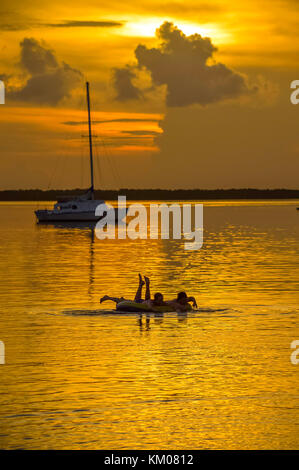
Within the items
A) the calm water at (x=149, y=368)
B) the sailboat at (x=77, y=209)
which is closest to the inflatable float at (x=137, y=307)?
the calm water at (x=149, y=368)

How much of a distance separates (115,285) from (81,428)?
27909mm

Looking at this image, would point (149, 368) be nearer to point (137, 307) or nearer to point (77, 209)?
point (137, 307)

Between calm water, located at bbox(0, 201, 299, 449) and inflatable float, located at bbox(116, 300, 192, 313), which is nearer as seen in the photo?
calm water, located at bbox(0, 201, 299, 449)

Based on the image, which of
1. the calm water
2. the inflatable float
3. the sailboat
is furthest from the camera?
the sailboat

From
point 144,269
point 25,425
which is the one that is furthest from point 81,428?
point 144,269

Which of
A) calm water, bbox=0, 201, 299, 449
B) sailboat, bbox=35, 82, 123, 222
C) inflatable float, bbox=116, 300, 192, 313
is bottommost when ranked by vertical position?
calm water, bbox=0, 201, 299, 449

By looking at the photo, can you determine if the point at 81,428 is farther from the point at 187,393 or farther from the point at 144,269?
the point at 144,269

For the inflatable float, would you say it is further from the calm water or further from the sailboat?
the sailboat

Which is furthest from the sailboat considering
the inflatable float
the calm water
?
the inflatable float

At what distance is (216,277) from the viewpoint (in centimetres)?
5025

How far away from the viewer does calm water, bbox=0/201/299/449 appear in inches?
706

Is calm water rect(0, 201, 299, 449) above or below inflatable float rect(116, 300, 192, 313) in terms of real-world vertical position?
below

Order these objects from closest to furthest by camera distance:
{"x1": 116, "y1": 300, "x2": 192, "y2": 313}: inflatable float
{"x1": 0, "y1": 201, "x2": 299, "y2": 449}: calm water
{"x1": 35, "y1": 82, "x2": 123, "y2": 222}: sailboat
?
{"x1": 0, "y1": 201, "x2": 299, "y2": 449}: calm water < {"x1": 116, "y1": 300, "x2": 192, "y2": 313}: inflatable float < {"x1": 35, "y1": 82, "x2": 123, "y2": 222}: sailboat

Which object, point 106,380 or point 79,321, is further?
point 79,321
